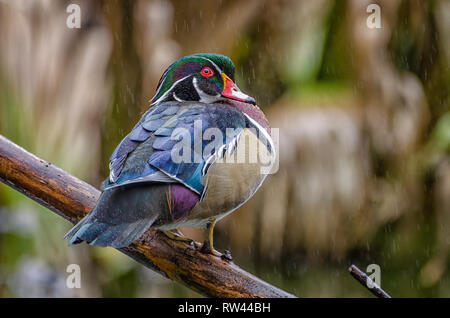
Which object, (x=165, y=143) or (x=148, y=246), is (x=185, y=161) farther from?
(x=148, y=246)

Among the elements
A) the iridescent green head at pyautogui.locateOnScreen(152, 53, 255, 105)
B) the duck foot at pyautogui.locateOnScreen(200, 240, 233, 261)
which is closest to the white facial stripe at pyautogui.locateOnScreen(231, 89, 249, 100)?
the iridescent green head at pyautogui.locateOnScreen(152, 53, 255, 105)

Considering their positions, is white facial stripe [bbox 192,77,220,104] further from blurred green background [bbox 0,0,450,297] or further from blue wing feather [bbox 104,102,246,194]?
blurred green background [bbox 0,0,450,297]

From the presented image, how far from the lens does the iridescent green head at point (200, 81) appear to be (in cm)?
104

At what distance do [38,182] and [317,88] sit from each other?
48.0 inches

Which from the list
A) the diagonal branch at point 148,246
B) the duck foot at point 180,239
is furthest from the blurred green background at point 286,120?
the duck foot at point 180,239

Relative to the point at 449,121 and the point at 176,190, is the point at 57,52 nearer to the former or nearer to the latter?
the point at 176,190

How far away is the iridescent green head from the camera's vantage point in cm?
104

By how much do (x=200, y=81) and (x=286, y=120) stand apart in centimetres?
98

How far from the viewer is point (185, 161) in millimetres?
861

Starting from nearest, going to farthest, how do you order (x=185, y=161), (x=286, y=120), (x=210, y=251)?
(x=185, y=161), (x=210, y=251), (x=286, y=120)

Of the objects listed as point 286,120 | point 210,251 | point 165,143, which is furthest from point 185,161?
point 286,120

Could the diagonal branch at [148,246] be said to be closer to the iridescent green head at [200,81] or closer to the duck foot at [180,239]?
the duck foot at [180,239]

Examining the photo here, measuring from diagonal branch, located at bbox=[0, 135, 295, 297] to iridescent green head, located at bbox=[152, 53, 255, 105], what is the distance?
0.74 feet

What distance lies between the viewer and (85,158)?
1835 millimetres
